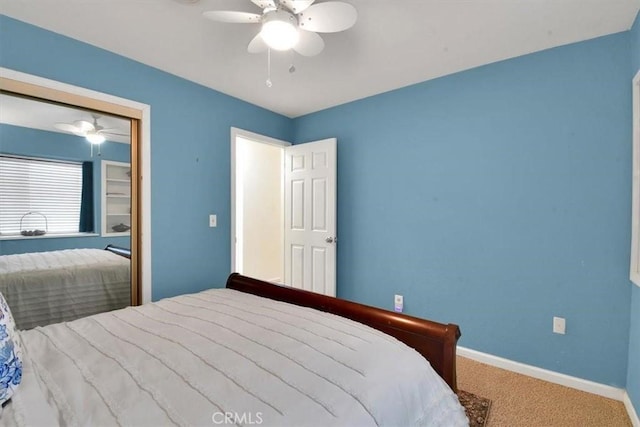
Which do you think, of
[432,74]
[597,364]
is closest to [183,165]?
[432,74]

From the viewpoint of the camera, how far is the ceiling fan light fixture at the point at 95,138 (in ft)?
6.98

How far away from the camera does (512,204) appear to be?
2240 mm

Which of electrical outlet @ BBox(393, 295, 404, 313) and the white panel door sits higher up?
the white panel door

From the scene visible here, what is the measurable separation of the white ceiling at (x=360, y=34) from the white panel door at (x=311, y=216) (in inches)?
34.7

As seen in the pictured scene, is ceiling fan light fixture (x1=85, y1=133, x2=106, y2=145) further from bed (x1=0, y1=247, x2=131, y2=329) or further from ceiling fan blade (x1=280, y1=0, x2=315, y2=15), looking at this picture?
ceiling fan blade (x1=280, y1=0, x2=315, y2=15)

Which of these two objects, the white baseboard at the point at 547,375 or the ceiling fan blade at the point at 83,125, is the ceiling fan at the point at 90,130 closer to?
the ceiling fan blade at the point at 83,125

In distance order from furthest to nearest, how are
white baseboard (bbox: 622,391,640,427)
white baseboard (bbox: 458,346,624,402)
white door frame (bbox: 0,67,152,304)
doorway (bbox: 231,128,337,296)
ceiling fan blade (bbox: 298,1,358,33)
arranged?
1. doorway (bbox: 231,128,337,296)
2. white door frame (bbox: 0,67,152,304)
3. white baseboard (bbox: 458,346,624,402)
4. white baseboard (bbox: 622,391,640,427)
5. ceiling fan blade (bbox: 298,1,358,33)

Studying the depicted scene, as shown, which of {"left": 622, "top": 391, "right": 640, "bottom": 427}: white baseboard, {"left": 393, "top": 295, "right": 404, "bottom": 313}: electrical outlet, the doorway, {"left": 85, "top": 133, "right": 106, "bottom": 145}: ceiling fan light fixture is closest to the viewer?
{"left": 622, "top": 391, "right": 640, "bottom": 427}: white baseboard

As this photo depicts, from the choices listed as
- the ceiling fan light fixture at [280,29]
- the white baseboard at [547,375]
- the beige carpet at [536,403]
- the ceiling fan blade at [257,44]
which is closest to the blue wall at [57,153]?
the ceiling fan blade at [257,44]

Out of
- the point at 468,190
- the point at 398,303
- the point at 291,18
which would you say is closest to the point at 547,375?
the point at 398,303

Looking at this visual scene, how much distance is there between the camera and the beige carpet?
66.5 inches

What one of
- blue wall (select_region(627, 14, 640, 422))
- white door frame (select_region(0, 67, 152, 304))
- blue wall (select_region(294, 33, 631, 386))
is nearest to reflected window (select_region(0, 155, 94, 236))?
white door frame (select_region(0, 67, 152, 304))

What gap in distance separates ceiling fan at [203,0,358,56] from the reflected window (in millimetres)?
1535

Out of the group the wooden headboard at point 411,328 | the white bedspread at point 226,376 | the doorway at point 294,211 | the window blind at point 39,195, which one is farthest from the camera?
the doorway at point 294,211
